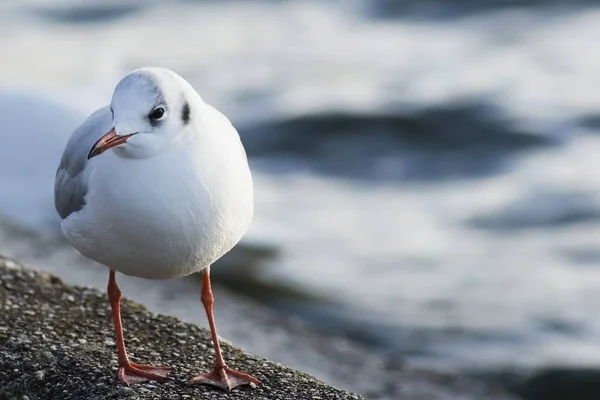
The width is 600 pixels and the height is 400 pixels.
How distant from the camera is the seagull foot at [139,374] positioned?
14.6ft

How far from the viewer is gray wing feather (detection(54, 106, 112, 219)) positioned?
14.3 feet

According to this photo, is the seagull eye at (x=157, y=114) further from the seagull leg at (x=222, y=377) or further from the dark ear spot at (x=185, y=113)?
the seagull leg at (x=222, y=377)

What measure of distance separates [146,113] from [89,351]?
1325 millimetres

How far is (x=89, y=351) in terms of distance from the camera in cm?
479

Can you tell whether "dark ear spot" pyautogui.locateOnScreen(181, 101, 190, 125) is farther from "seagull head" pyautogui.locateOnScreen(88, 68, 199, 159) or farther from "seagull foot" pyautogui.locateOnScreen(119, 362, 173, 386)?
"seagull foot" pyautogui.locateOnScreen(119, 362, 173, 386)

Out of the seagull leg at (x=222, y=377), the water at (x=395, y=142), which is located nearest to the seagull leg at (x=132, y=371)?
the seagull leg at (x=222, y=377)

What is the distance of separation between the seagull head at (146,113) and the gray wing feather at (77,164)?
338mm

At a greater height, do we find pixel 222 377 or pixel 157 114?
pixel 157 114

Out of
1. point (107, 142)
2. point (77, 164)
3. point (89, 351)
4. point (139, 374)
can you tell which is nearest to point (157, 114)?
point (107, 142)

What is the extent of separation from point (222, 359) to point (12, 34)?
470 inches

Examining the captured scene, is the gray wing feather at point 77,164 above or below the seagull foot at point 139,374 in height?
above

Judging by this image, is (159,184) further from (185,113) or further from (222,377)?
(222,377)

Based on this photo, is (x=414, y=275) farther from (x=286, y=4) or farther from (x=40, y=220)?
(x=286, y=4)

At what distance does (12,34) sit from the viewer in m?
15.7
